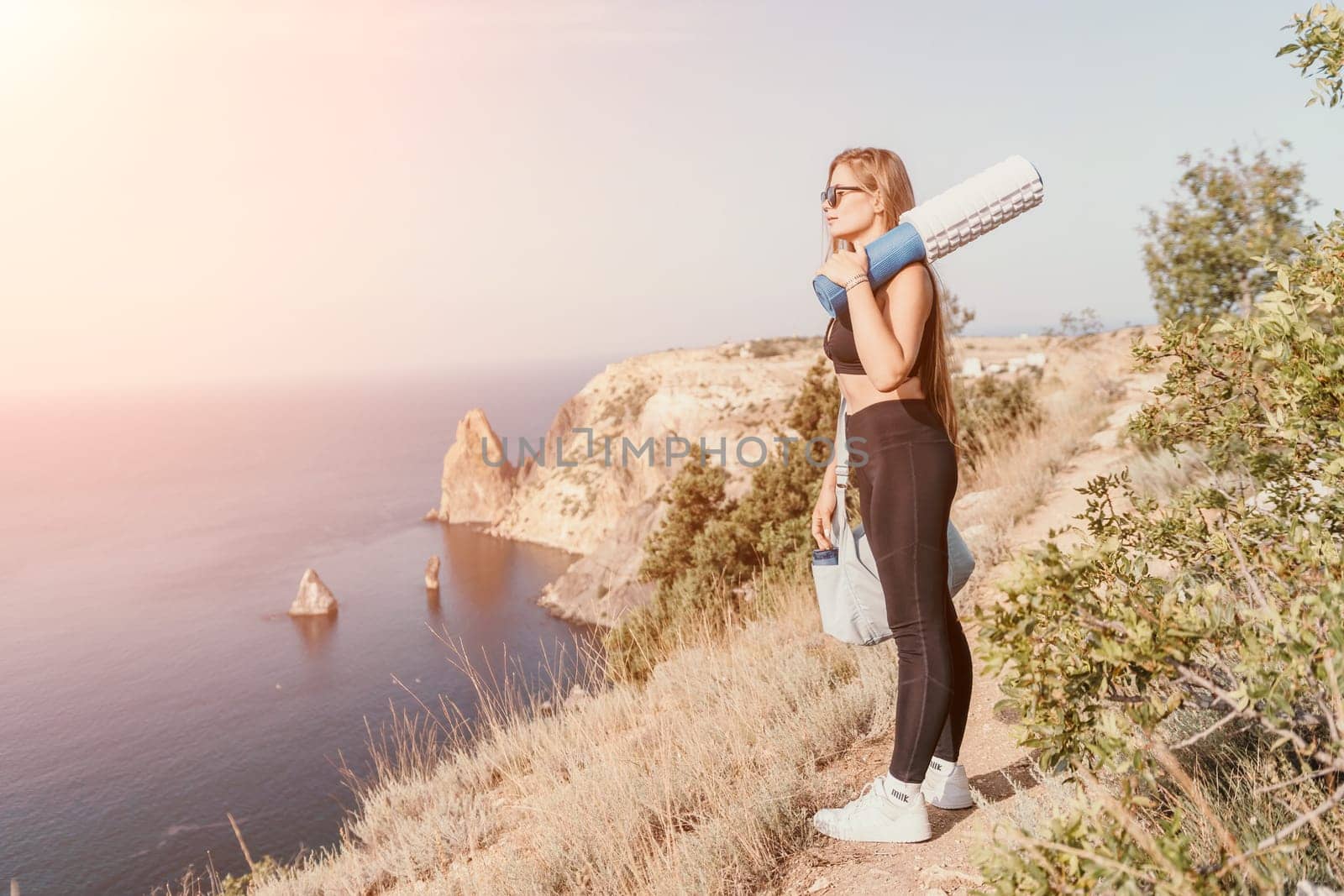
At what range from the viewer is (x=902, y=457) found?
7.08 ft

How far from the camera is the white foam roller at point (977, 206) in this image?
6.44ft

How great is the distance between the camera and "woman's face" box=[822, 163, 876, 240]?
231cm

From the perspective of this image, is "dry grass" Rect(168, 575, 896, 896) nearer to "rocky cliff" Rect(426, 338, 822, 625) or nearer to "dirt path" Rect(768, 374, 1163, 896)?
"dirt path" Rect(768, 374, 1163, 896)

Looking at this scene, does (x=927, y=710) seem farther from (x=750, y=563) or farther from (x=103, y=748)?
(x=103, y=748)

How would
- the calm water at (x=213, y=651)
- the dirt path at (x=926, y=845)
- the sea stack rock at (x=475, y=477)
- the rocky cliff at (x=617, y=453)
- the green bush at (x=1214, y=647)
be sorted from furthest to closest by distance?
the sea stack rock at (x=475, y=477), the rocky cliff at (x=617, y=453), the calm water at (x=213, y=651), the dirt path at (x=926, y=845), the green bush at (x=1214, y=647)

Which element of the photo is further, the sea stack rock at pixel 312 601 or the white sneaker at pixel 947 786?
the sea stack rock at pixel 312 601

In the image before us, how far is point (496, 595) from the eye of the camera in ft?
143

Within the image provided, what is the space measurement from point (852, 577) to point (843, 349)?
0.76 meters

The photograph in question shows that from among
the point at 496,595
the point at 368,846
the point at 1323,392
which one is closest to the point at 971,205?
the point at 1323,392

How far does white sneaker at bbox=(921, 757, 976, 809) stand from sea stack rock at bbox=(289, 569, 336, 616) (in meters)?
48.8

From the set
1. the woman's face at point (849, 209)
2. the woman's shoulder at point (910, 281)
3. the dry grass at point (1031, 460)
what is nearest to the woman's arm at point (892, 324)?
the woman's shoulder at point (910, 281)

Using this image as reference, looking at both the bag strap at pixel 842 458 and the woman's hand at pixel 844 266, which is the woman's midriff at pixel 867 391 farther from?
the woman's hand at pixel 844 266

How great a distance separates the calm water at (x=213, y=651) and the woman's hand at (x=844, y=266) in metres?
3.75

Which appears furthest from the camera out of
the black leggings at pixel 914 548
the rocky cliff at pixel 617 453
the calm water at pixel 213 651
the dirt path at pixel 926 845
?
the rocky cliff at pixel 617 453
